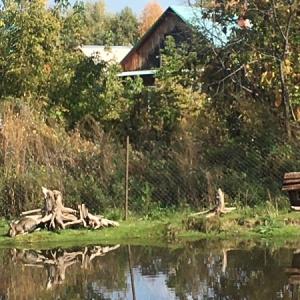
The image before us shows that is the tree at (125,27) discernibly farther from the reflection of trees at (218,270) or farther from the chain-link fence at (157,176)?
the reflection of trees at (218,270)

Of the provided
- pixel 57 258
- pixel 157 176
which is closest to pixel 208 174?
pixel 157 176

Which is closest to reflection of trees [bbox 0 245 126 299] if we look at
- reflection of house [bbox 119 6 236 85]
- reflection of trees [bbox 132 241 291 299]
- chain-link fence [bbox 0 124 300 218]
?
reflection of trees [bbox 132 241 291 299]

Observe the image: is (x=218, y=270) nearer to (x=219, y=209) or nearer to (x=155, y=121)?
(x=219, y=209)

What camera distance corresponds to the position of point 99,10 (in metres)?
78.6

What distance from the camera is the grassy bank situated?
1254 centimetres

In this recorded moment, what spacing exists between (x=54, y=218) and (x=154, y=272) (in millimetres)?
3708

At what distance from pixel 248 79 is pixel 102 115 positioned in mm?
4306

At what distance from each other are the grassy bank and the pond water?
1.68 feet

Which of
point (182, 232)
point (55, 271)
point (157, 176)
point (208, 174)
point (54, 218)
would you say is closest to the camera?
point (55, 271)

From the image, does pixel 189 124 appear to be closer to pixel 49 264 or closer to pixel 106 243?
pixel 106 243

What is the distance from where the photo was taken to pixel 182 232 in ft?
42.1

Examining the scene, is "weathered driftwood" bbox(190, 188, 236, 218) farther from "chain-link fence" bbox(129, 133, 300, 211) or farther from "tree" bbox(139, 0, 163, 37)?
"tree" bbox(139, 0, 163, 37)

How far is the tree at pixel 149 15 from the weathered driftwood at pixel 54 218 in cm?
5590

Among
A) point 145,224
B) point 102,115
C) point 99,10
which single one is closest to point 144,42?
point 102,115
